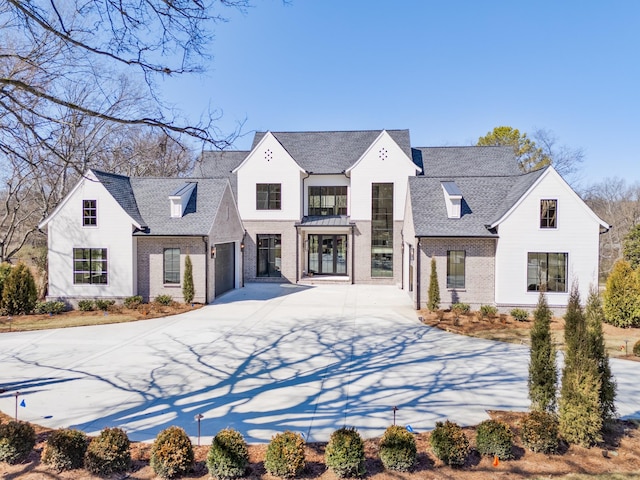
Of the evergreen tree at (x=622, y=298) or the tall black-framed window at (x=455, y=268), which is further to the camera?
the tall black-framed window at (x=455, y=268)

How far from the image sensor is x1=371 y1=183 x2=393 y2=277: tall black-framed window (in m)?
26.0

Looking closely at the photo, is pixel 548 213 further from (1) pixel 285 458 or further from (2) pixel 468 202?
(1) pixel 285 458

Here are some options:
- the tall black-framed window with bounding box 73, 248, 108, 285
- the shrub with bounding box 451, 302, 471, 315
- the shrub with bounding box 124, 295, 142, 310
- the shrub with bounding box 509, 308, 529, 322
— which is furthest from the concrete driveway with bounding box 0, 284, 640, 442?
the tall black-framed window with bounding box 73, 248, 108, 285

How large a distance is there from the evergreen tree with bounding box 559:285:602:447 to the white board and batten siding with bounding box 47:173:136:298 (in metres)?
17.9

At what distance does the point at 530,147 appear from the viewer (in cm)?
3838

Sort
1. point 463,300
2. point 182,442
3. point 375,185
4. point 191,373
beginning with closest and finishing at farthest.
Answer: point 182,442 < point 191,373 < point 463,300 < point 375,185

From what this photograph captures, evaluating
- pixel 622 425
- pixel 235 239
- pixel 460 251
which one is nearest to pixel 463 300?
pixel 460 251

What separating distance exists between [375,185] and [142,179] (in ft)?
47.1

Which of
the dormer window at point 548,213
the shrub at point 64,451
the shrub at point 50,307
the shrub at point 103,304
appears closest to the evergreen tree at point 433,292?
the dormer window at point 548,213

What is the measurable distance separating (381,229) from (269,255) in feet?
26.0

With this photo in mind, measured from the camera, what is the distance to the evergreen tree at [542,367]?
695cm

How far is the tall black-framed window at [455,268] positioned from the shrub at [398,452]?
13107mm

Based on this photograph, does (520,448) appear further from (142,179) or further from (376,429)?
(142,179)

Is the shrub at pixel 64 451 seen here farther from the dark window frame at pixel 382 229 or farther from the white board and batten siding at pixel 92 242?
the dark window frame at pixel 382 229
